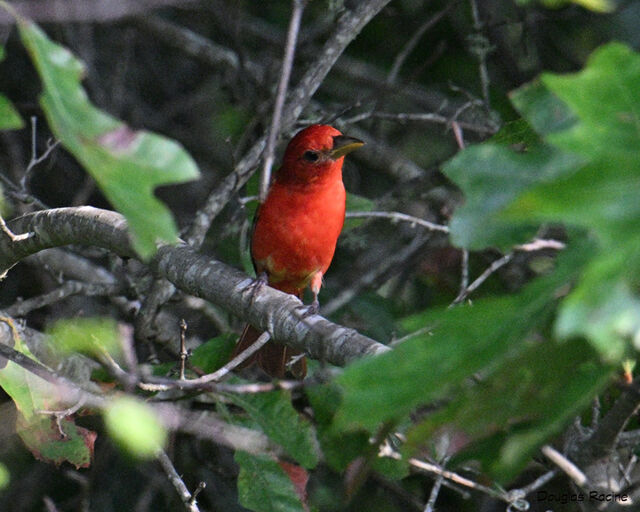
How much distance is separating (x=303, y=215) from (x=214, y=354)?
114 centimetres

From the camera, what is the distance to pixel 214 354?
134 inches

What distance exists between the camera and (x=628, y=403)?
7.98 ft

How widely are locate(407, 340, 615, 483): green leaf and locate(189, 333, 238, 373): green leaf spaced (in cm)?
167

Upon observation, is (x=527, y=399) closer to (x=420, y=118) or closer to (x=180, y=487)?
(x=180, y=487)

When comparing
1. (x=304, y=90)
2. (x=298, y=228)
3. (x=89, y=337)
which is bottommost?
(x=298, y=228)

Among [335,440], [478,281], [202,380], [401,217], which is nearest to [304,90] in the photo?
[401,217]

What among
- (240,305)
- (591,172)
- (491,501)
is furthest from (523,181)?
(491,501)

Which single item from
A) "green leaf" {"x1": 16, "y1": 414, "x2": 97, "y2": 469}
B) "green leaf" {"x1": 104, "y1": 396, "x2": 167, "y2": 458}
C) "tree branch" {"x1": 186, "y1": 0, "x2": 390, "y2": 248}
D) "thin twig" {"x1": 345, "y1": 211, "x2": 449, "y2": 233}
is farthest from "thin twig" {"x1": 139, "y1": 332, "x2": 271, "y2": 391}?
"thin twig" {"x1": 345, "y1": 211, "x2": 449, "y2": 233}

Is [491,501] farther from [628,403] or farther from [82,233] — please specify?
[82,233]

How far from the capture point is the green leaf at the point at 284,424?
7.78 ft

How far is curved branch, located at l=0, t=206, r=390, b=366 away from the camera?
116 inches

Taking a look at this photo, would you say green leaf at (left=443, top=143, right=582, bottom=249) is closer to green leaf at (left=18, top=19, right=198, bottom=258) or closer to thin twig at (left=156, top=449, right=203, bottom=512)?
green leaf at (left=18, top=19, right=198, bottom=258)

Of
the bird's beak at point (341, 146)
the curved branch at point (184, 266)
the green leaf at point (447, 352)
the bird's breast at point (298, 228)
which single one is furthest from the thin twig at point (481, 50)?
the green leaf at point (447, 352)

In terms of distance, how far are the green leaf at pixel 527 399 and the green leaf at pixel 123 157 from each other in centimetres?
64
